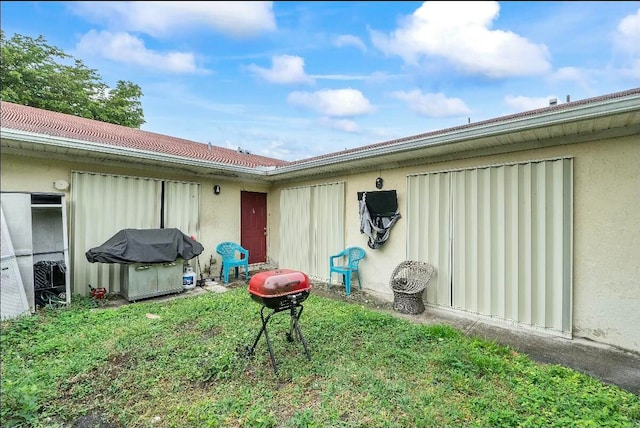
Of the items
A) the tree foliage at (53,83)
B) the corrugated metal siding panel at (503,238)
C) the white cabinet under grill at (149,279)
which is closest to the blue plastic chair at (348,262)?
the corrugated metal siding panel at (503,238)

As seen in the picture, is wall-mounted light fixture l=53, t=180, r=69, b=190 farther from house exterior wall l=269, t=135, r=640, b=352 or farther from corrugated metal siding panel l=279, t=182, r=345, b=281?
house exterior wall l=269, t=135, r=640, b=352

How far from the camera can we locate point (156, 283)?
17.1 ft

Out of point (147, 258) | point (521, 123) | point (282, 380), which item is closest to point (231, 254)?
point (147, 258)

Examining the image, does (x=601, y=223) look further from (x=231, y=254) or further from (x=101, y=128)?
(x=101, y=128)

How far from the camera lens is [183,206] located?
6.45 m

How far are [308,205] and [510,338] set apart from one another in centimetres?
482

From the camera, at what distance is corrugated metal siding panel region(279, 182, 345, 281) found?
6.57 metres

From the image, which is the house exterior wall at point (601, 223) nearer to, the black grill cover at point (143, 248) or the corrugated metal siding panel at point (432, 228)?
the corrugated metal siding panel at point (432, 228)

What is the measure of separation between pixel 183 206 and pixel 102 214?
1.52 metres

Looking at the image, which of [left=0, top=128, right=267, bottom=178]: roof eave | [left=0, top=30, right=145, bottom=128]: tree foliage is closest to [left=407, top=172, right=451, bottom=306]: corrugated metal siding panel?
[left=0, top=128, right=267, bottom=178]: roof eave

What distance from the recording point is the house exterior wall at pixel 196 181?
4375 millimetres

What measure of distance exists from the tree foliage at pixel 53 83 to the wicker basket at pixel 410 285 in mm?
13064

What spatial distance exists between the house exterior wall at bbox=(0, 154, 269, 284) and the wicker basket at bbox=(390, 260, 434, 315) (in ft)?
14.5

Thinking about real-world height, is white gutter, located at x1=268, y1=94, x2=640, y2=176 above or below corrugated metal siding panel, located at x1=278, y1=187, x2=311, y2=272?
above
